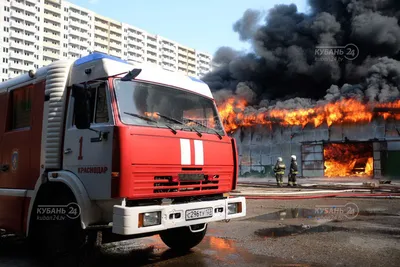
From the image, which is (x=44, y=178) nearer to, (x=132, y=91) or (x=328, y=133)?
(x=132, y=91)

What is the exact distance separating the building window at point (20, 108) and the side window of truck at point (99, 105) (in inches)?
53.1

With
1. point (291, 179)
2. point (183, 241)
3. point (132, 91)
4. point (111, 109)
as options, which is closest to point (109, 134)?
point (111, 109)

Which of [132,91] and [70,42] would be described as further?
[70,42]

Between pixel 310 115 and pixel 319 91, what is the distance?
741 centimetres

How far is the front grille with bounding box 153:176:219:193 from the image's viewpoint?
437 centimetres

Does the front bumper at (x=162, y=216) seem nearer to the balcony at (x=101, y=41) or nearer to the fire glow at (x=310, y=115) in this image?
the fire glow at (x=310, y=115)

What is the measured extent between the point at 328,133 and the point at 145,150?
23.7 m

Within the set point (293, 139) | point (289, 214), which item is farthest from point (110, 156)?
point (293, 139)

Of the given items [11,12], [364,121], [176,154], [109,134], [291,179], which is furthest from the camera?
[11,12]

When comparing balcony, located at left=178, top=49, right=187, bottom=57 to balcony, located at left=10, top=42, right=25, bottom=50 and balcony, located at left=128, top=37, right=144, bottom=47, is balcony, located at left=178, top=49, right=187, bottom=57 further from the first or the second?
balcony, located at left=10, top=42, right=25, bottom=50

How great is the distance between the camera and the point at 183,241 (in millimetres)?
5605

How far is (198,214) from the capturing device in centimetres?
464

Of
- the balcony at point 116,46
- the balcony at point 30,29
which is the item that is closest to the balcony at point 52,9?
the balcony at point 30,29

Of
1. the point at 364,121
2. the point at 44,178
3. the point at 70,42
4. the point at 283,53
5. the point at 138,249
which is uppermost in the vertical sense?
the point at 70,42
